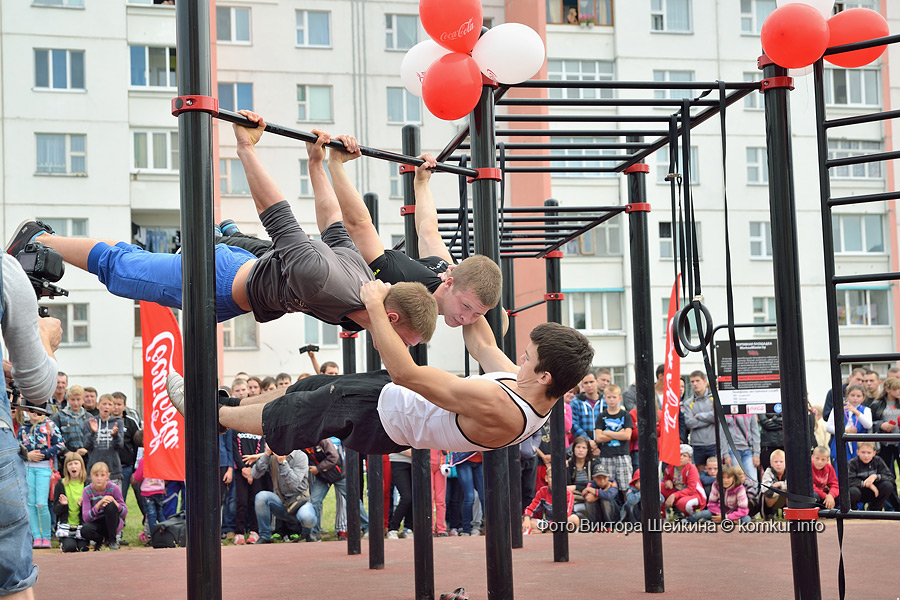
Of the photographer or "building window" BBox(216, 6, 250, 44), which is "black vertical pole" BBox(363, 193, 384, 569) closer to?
the photographer

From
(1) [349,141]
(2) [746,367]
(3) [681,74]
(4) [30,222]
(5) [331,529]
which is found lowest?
(5) [331,529]

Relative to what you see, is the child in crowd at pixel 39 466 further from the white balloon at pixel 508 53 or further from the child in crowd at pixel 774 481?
the child in crowd at pixel 774 481

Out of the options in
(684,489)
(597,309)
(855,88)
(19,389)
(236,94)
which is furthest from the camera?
(855,88)

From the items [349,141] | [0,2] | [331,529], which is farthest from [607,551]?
[0,2]

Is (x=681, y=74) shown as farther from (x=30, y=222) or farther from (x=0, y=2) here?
(x=30, y=222)

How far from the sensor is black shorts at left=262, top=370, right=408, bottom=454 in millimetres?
4098

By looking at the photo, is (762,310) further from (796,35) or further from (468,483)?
(796,35)

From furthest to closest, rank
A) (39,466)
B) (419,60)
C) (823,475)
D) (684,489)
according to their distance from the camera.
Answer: (684,489) < (823,475) < (39,466) < (419,60)

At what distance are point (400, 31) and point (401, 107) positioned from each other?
7.86 feet

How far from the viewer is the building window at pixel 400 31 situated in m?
26.9

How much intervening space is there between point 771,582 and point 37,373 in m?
5.25

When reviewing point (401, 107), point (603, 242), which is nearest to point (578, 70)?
point (603, 242)

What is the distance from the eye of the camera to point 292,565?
25.5 ft

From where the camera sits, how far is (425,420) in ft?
13.3
